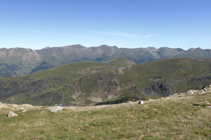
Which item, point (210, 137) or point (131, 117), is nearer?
point (210, 137)

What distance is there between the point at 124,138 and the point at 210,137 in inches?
321

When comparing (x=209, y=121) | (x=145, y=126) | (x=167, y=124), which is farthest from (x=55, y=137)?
(x=209, y=121)

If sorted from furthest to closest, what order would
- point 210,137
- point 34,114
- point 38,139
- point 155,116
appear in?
1. point 34,114
2. point 155,116
3. point 38,139
4. point 210,137

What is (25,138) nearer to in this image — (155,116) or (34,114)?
(34,114)

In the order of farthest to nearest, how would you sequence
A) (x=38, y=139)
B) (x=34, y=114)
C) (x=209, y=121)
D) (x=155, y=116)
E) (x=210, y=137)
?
(x=34, y=114), (x=155, y=116), (x=209, y=121), (x=38, y=139), (x=210, y=137)

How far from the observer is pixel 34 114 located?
1133 inches

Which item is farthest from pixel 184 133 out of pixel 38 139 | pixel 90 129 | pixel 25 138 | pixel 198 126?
pixel 25 138

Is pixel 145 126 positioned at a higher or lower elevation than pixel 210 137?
lower

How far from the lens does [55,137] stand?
1596 cm

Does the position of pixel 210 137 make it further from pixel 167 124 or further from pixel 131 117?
pixel 131 117

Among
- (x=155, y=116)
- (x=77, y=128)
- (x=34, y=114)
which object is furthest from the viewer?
(x=34, y=114)

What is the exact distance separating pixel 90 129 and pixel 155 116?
10954 millimetres

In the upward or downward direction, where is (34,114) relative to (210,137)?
downward

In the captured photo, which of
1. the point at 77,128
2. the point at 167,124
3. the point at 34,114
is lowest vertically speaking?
the point at 34,114
